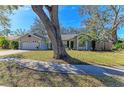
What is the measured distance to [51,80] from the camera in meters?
6.96

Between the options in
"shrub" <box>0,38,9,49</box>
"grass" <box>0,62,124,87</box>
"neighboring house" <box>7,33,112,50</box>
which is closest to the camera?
"grass" <box>0,62,124,87</box>

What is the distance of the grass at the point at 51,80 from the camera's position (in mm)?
6656

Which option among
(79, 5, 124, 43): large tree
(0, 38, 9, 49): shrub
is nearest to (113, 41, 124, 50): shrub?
(79, 5, 124, 43): large tree

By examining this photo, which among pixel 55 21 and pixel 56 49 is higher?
pixel 55 21

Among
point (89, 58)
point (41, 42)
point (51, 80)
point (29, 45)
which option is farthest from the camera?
point (29, 45)

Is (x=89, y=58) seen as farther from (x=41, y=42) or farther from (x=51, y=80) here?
(x=41, y=42)

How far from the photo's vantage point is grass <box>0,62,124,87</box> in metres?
6.66

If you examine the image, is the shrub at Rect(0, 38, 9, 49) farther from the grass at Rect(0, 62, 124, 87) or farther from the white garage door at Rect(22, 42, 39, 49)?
the grass at Rect(0, 62, 124, 87)

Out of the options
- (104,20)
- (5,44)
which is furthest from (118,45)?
(5,44)

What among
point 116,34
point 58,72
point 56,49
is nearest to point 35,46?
point 116,34

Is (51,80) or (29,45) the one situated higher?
(29,45)
